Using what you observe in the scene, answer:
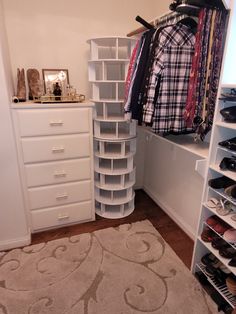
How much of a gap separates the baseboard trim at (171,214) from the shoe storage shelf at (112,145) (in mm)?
337

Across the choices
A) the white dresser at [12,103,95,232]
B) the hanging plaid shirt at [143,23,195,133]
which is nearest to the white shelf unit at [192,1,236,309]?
the hanging plaid shirt at [143,23,195,133]

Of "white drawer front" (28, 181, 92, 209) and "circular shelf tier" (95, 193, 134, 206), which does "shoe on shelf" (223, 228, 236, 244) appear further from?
"white drawer front" (28, 181, 92, 209)

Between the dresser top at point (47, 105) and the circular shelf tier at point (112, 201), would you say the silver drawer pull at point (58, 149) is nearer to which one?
the dresser top at point (47, 105)

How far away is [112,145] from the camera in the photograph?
2.32 m

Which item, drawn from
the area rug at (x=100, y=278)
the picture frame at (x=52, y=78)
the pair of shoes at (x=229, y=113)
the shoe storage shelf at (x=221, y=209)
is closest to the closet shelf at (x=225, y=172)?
the shoe storage shelf at (x=221, y=209)

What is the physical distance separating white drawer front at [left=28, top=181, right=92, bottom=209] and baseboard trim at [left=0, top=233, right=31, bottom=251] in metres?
0.26

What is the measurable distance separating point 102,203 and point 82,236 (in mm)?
379

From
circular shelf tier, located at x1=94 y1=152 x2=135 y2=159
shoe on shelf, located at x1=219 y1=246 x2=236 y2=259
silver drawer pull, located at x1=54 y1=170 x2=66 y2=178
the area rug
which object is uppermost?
circular shelf tier, located at x1=94 y1=152 x2=135 y2=159

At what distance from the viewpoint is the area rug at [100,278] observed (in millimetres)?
1339

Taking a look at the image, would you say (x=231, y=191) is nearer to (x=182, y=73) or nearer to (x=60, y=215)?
(x=182, y=73)

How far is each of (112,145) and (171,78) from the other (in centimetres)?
109

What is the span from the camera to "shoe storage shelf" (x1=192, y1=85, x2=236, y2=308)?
117cm

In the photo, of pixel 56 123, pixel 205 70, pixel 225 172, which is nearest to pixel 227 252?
pixel 225 172

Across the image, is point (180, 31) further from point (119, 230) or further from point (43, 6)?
point (119, 230)
